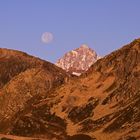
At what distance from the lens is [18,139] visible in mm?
198000

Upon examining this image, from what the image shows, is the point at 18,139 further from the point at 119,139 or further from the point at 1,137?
the point at 119,139

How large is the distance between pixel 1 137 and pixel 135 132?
166ft

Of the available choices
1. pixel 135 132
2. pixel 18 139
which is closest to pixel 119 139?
pixel 135 132

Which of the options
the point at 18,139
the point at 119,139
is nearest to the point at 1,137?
the point at 18,139

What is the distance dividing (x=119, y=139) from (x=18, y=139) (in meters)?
38.6

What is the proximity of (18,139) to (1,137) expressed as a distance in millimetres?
6703

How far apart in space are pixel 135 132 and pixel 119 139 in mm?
6591

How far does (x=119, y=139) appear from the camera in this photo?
640 feet

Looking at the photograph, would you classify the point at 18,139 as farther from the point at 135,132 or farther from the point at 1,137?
the point at 135,132

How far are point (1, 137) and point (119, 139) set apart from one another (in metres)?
44.7

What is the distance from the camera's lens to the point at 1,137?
642 ft

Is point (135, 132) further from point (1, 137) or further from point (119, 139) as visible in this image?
point (1, 137)
